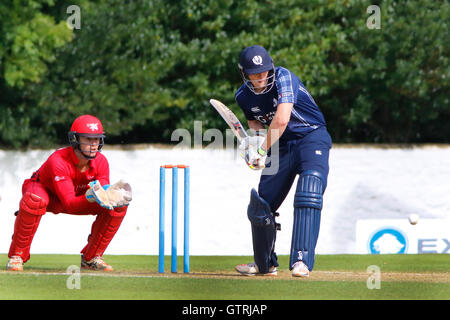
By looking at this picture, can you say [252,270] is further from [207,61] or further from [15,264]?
[207,61]

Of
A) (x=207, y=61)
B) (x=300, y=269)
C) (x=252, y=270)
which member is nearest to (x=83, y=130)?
(x=252, y=270)

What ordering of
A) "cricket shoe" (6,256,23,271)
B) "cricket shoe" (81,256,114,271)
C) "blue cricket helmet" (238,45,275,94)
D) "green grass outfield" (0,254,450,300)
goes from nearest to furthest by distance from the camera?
1. "green grass outfield" (0,254,450,300)
2. "blue cricket helmet" (238,45,275,94)
3. "cricket shoe" (6,256,23,271)
4. "cricket shoe" (81,256,114,271)

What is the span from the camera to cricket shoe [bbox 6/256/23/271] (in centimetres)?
605

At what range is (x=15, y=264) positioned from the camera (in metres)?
6.07

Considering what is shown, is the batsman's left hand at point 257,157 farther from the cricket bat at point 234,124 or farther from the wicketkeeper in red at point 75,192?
the wicketkeeper in red at point 75,192

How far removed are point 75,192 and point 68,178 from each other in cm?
32

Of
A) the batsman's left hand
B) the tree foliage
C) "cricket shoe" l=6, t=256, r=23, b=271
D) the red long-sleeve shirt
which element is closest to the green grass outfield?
"cricket shoe" l=6, t=256, r=23, b=271

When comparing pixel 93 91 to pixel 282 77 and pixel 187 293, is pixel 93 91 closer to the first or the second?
pixel 282 77

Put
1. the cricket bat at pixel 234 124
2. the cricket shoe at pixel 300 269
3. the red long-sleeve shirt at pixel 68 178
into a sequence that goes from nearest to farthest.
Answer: the cricket shoe at pixel 300 269
the cricket bat at pixel 234 124
the red long-sleeve shirt at pixel 68 178

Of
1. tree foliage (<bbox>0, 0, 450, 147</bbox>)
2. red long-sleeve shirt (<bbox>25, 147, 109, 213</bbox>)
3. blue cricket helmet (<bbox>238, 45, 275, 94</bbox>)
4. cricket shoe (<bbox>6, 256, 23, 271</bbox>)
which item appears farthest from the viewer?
tree foliage (<bbox>0, 0, 450, 147</bbox>)

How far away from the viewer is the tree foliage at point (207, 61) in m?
11.9

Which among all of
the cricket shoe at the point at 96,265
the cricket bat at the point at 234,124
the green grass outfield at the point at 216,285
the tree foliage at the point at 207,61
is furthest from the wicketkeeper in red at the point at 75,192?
the tree foliage at the point at 207,61

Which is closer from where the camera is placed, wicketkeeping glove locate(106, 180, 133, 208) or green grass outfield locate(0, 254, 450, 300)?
green grass outfield locate(0, 254, 450, 300)

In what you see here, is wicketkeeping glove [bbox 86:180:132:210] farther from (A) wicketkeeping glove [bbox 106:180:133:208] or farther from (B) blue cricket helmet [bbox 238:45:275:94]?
(B) blue cricket helmet [bbox 238:45:275:94]
